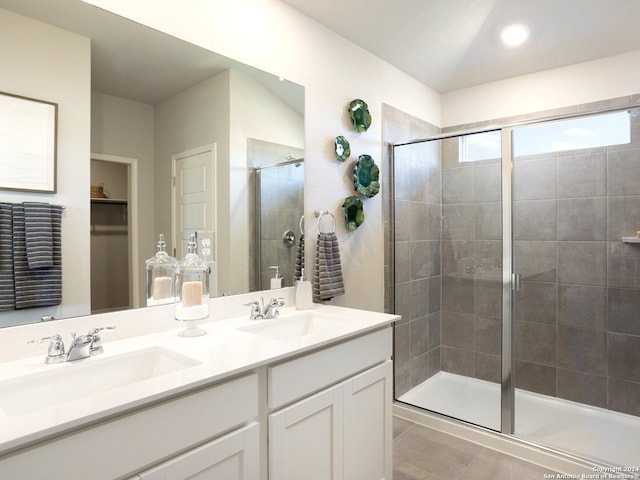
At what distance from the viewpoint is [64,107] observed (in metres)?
1.33

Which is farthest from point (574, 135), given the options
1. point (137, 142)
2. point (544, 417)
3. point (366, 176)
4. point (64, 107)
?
point (64, 107)

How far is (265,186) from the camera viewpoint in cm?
199

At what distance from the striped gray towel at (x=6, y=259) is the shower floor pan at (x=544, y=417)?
2.45 metres

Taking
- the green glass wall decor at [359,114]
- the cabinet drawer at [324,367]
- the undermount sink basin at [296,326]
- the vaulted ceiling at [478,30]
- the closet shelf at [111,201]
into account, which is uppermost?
the vaulted ceiling at [478,30]

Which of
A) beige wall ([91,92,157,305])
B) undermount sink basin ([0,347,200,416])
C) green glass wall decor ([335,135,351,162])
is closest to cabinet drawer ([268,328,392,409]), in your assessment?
undermount sink basin ([0,347,200,416])

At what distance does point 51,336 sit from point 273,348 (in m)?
0.73

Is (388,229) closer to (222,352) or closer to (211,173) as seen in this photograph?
(211,173)

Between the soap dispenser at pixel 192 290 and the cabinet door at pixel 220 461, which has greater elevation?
the soap dispenser at pixel 192 290

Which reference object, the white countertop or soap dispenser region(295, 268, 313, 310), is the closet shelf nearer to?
the white countertop

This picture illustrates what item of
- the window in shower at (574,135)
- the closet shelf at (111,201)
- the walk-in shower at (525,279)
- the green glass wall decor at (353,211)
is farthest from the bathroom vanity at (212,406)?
the window in shower at (574,135)

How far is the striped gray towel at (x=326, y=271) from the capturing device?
2114 millimetres

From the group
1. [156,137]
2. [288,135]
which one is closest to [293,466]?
[156,137]

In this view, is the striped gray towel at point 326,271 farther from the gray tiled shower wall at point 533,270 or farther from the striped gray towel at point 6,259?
the striped gray towel at point 6,259

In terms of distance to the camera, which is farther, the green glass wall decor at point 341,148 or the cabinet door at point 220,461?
the green glass wall decor at point 341,148
